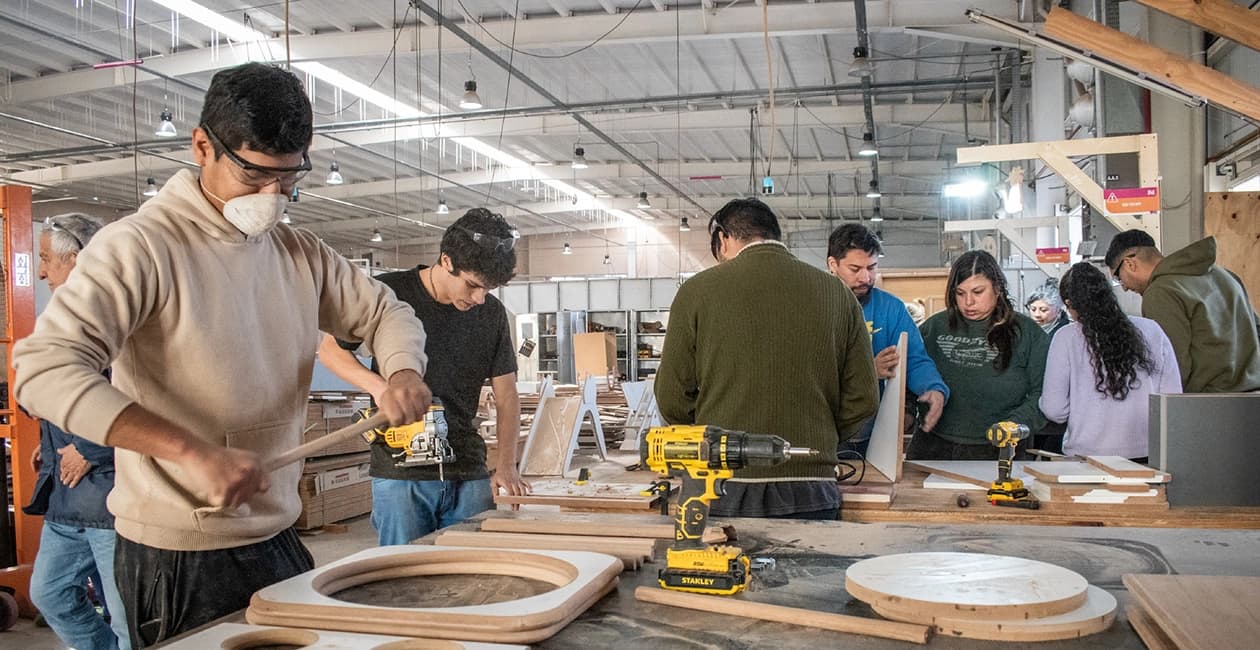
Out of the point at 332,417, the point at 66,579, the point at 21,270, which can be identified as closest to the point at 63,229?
the point at 66,579

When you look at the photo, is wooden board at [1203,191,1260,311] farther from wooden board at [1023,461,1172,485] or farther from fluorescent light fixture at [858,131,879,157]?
fluorescent light fixture at [858,131,879,157]

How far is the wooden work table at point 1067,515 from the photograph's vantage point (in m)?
2.28

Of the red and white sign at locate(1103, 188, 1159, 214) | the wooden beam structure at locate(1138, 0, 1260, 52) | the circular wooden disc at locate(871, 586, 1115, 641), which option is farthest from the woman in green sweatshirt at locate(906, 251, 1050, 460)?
the circular wooden disc at locate(871, 586, 1115, 641)

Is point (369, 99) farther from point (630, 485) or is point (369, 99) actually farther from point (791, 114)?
point (630, 485)

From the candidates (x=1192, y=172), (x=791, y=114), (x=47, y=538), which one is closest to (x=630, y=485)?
(x=47, y=538)

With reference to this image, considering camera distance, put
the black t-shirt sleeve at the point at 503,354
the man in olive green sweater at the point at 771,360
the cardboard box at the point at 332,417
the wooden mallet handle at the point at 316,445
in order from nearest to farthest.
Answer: the wooden mallet handle at the point at 316,445 → the man in olive green sweater at the point at 771,360 → the black t-shirt sleeve at the point at 503,354 → the cardboard box at the point at 332,417

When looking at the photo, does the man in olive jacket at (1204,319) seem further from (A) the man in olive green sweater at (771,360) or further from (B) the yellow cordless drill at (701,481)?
(B) the yellow cordless drill at (701,481)

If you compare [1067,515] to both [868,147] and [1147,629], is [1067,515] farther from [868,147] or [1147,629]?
[868,147]

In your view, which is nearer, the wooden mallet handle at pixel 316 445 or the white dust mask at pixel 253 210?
the wooden mallet handle at pixel 316 445

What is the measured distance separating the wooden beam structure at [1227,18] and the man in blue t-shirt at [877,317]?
5.01 feet

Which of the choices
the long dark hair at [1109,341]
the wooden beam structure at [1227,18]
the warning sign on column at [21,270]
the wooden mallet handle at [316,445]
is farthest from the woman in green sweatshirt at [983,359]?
the warning sign on column at [21,270]

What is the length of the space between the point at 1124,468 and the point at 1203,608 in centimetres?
137

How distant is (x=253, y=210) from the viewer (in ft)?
4.96

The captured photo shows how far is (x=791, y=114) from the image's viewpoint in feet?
38.1
